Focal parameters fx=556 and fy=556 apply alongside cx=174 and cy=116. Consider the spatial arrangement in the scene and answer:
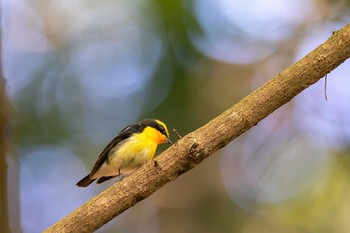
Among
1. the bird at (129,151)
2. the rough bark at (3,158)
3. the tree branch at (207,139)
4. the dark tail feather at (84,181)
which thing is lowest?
the dark tail feather at (84,181)

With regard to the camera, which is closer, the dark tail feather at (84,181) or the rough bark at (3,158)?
the rough bark at (3,158)

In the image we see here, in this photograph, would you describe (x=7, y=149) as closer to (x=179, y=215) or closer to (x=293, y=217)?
(x=179, y=215)

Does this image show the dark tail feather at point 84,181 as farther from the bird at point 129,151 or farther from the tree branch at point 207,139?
the tree branch at point 207,139

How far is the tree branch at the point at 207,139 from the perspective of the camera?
272cm

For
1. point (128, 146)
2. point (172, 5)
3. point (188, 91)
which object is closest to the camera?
point (128, 146)

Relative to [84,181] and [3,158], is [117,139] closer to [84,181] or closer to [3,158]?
[84,181]

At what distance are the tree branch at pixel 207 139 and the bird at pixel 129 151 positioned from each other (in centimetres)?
109

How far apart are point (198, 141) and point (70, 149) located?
15.3 feet

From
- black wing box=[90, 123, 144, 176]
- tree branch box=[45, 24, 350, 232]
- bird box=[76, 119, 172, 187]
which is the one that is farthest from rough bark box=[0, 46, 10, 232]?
black wing box=[90, 123, 144, 176]

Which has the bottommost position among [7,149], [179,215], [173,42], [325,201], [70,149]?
[325,201]

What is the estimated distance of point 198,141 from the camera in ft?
8.92

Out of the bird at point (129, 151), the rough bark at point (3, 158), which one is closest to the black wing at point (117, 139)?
the bird at point (129, 151)

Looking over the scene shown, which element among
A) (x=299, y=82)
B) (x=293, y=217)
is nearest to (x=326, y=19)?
(x=293, y=217)

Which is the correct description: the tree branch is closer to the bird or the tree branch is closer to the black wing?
the bird
